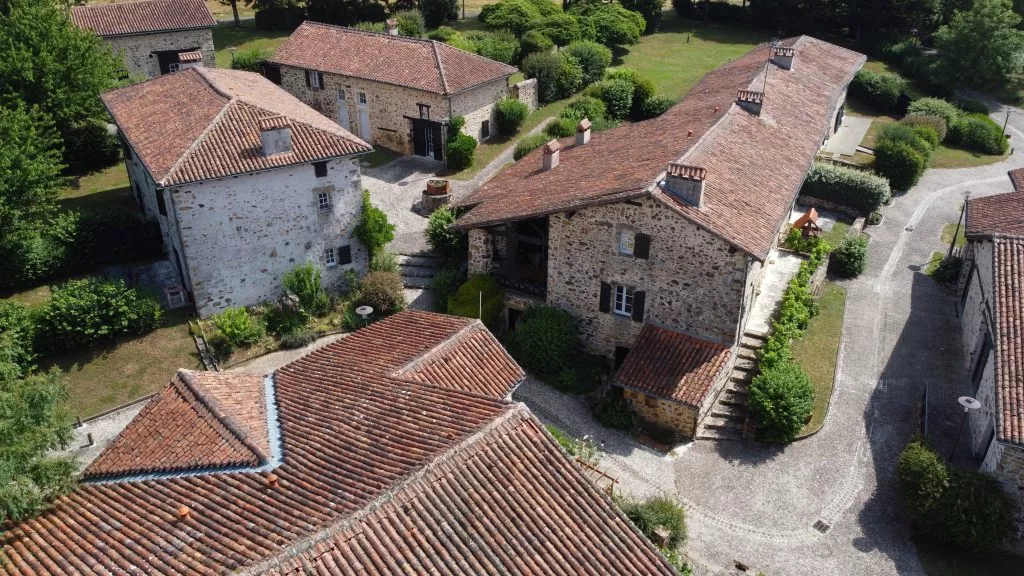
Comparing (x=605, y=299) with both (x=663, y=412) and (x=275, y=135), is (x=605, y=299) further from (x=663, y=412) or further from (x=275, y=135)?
(x=275, y=135)

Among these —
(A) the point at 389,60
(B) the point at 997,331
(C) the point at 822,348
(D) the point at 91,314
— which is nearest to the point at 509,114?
(A) the point at 389,60

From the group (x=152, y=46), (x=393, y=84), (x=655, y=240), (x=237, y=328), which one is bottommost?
(x=237, y=328)

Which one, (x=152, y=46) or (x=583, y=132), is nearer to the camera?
(x=583, y=132)

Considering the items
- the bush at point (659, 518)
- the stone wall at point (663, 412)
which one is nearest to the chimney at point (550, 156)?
the stone wall at point (663, 412)

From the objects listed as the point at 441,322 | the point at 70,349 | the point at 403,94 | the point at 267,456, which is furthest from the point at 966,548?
the point at 403,94

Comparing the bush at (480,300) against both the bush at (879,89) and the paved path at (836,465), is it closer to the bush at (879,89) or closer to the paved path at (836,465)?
the paved path at (836,465)

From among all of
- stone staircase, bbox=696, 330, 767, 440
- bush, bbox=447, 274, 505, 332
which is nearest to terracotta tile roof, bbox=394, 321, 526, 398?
bush, bbox=447, 274, 505, 332
